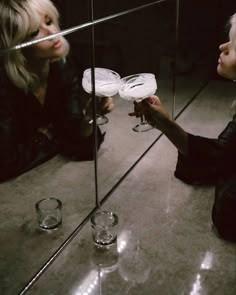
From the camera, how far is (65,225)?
1398 millimetres

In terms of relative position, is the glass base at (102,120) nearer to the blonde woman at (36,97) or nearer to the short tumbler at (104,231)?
the blonde woman at (36,97)

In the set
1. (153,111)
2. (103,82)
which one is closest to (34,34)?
(103,82)

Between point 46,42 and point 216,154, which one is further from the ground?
point 46,42

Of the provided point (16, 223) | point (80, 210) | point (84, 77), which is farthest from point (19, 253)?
point (84, 77)

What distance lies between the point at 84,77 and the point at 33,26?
0.95 feet

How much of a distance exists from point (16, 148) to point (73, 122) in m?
0.26

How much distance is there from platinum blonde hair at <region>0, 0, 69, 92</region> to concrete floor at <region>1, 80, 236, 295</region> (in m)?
0.53

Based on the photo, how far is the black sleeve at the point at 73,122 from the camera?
149 centimetres

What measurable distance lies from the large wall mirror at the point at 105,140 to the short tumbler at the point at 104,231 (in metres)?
0.09

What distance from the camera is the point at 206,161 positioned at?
1.60 m

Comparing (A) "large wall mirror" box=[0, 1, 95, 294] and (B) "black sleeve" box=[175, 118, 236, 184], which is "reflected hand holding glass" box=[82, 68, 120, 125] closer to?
(A) "large wall mirror" box=[0, 1, 95, 294]

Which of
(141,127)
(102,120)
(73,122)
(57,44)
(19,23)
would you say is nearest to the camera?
Answer: (19,23)

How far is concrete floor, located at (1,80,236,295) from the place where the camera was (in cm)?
116

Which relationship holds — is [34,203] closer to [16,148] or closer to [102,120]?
[16,148]
